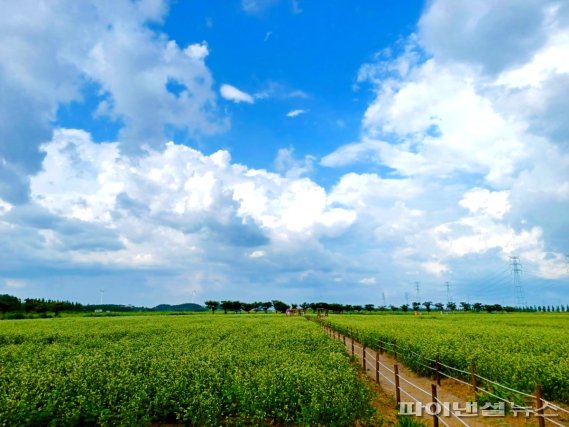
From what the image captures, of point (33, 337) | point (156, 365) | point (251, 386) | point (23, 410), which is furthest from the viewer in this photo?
point (33, 337)

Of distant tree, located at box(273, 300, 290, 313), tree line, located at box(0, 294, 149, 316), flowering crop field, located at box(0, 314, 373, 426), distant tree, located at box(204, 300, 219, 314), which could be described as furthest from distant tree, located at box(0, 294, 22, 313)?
flowering crop field, located at box(0, 314, 373, 426)

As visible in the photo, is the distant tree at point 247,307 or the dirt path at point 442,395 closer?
the dirt path at point 442,395

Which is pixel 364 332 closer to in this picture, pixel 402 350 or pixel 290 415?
pixel 402 350

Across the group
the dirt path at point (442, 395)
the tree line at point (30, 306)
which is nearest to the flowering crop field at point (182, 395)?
the dirt path at point (442, 395)

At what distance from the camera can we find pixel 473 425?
13641mm

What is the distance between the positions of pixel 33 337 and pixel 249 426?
3189 cm

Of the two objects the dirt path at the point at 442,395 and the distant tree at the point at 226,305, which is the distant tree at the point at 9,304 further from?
the dirt path at the point at 442,395

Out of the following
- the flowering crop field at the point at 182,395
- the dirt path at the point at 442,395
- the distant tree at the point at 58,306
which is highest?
the distant tree at the point at 58,306

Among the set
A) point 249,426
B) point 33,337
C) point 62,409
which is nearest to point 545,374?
point 249,426

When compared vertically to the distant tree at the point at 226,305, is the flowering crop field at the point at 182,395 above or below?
below

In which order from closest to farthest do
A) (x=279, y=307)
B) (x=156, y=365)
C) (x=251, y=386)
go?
(x=251, y=386)
(x=156, y=365)
(x=279, y=307)

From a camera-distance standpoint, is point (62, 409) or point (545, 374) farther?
point (545, 374)

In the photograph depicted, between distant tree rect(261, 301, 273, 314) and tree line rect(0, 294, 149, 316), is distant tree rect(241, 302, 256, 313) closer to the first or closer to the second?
distant tree rect(261, 301, 273, 314)

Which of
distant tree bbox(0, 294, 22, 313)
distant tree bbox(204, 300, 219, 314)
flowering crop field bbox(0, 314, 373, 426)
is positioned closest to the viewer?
flowering crop field bbox(0, 314, 373, 426)
